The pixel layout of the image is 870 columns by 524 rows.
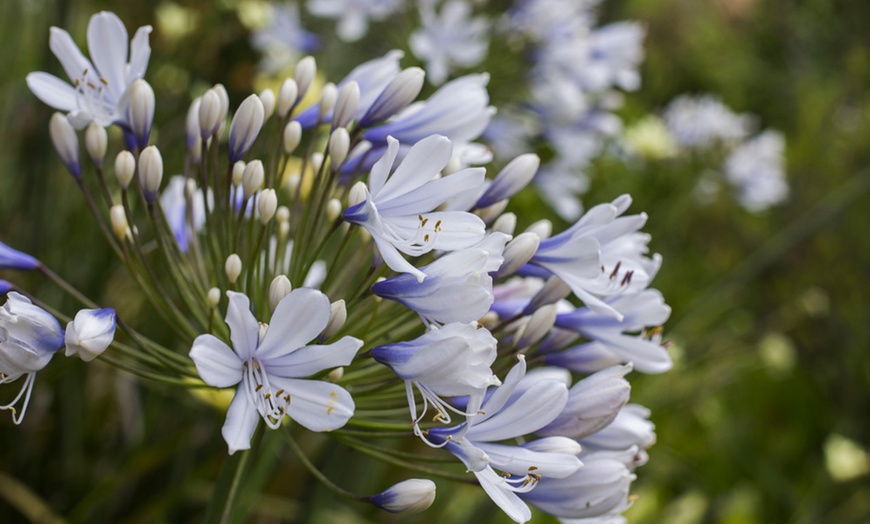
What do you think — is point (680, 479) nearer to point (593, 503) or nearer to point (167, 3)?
point (593, 503)

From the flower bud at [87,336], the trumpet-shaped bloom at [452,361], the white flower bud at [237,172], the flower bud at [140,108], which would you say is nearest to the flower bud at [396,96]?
the white flower bud at [237,172]

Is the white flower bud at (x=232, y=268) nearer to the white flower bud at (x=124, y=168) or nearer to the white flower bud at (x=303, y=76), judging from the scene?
the white flower bud at (x=124, y=168)

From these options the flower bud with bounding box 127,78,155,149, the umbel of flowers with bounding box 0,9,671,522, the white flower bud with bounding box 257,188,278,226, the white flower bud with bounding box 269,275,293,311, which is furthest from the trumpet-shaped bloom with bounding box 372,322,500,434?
the flower bud with bounding box 127,78,155,149

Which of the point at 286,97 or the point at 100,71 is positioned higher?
the point at 100,71

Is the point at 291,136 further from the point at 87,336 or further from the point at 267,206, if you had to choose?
the point at 87,336

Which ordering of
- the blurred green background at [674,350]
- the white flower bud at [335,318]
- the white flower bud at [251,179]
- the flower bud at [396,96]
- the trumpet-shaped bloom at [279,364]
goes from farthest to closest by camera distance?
the blurred green background at [674,350]
the flower bud at [396,96]
the white flower bud at [251,179]
the white flower bud at [335,318]
the trumpet-shaped bloom at [279,364]

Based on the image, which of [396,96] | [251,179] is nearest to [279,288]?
[251,179]
